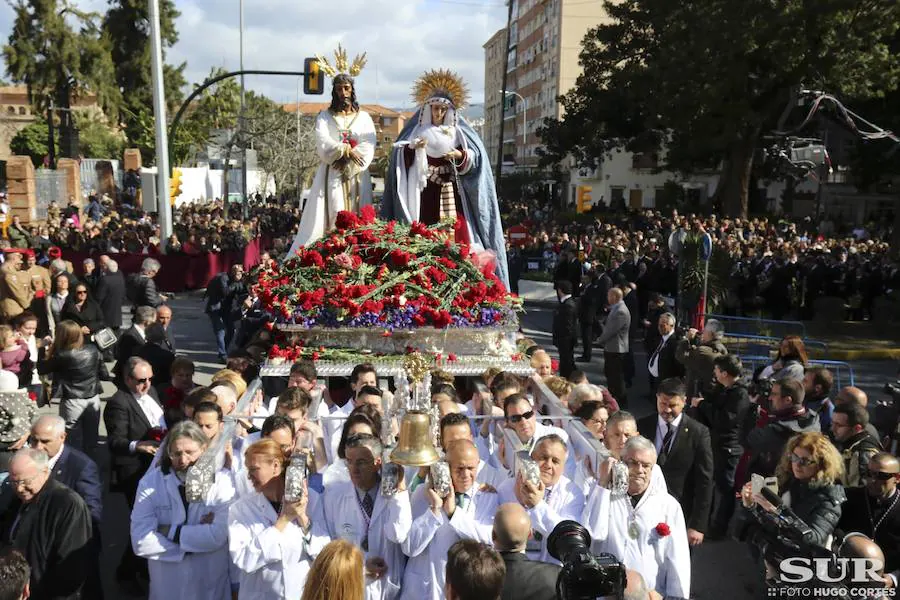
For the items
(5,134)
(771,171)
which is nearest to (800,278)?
(771,171)

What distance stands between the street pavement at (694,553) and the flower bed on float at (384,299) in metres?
2.09

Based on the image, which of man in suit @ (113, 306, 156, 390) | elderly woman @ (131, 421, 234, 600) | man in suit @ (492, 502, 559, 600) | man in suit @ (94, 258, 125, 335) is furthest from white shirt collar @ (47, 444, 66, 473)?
man in suit @ (94, 258, 125, 335)

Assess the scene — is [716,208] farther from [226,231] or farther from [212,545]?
[212,545]

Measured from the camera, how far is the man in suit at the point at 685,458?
6125mm

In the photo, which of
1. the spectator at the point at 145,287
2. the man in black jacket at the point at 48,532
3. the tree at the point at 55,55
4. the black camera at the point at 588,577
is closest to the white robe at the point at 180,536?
the man in black jacket at the point at 48,532

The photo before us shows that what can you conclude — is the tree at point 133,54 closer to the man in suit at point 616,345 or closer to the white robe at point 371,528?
the man in suit at point 616,345

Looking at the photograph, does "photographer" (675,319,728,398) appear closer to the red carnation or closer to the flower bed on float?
the flower bed on float

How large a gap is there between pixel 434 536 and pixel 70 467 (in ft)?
7.96

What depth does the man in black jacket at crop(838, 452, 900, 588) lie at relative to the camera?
4.93 m

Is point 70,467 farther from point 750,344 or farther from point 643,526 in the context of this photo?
point 750,344

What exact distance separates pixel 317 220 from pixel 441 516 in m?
6.23

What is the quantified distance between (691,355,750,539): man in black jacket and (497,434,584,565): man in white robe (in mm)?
2659

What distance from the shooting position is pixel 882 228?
125ft

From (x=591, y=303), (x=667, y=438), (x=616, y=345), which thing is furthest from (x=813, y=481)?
(x=591, y=303)
